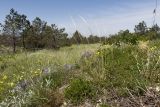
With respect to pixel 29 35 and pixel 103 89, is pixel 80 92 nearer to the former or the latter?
pixel 103 89

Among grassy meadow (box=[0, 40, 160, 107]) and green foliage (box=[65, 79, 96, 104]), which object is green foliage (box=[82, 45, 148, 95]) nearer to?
grassy meadow (box=[0, 40, 160, 107])

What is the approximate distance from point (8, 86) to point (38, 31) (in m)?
37.8

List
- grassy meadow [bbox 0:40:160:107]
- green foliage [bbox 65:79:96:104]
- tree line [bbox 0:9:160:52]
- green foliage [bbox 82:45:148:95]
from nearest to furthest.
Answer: grassy meadow [bbox 0:40:160:107] < green foliage [bbox 82:45:148:95] < green foliage [bbox 65:79:96:104] < tree line [bbox 0:9:160:52]

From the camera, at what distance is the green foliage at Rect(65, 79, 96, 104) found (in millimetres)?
6441

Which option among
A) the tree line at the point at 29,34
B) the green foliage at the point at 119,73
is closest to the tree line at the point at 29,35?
the tree line at the point at 29,34

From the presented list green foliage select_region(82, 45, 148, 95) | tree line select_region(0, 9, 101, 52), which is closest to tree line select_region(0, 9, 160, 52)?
tree line select_region(0, 9, 101, 52)

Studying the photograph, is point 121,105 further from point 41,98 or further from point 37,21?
point 37,21

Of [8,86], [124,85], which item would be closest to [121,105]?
[124,85]

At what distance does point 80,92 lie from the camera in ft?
21.4

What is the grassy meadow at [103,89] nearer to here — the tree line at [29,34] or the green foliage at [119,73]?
the green foliage at [119,73]

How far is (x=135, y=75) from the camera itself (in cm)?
643

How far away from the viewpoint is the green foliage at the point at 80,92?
254 inches

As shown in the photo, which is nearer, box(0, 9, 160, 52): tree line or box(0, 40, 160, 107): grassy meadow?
box(0, 40, 160, 107): grassy meadow

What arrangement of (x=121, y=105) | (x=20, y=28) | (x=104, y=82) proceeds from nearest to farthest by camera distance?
(x=121, y=105)
(x=104, y=82)
(x=20, y=28)
